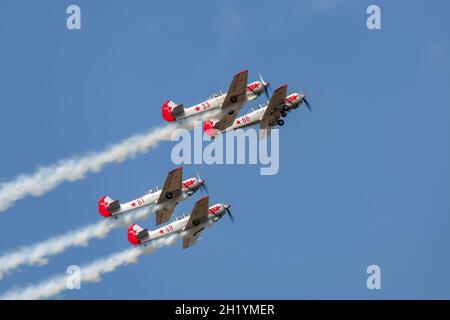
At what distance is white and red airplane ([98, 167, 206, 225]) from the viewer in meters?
117

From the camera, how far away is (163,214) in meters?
120

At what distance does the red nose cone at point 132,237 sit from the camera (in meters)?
120

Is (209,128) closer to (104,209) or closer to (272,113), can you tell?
(272,113)

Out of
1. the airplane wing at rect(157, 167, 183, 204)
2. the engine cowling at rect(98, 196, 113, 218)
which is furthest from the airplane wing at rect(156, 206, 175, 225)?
the engine cowling at rect(98, 196, 113, 218)

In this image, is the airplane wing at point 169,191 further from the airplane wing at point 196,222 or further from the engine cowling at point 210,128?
the engine cowling at point 210,128

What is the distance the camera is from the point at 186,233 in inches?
4690

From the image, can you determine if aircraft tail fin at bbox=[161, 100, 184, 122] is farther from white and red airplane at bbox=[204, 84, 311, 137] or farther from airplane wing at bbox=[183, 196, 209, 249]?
airplane wing at bbox=[183, 196, 209, 249]

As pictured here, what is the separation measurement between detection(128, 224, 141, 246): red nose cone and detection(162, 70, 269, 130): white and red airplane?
11503 millimetres

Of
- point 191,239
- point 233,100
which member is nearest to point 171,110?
point 233,100

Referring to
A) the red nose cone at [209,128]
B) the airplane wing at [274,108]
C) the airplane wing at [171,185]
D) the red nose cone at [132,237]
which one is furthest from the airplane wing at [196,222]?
the airplane wing at [274,108]

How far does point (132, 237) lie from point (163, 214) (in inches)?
150
